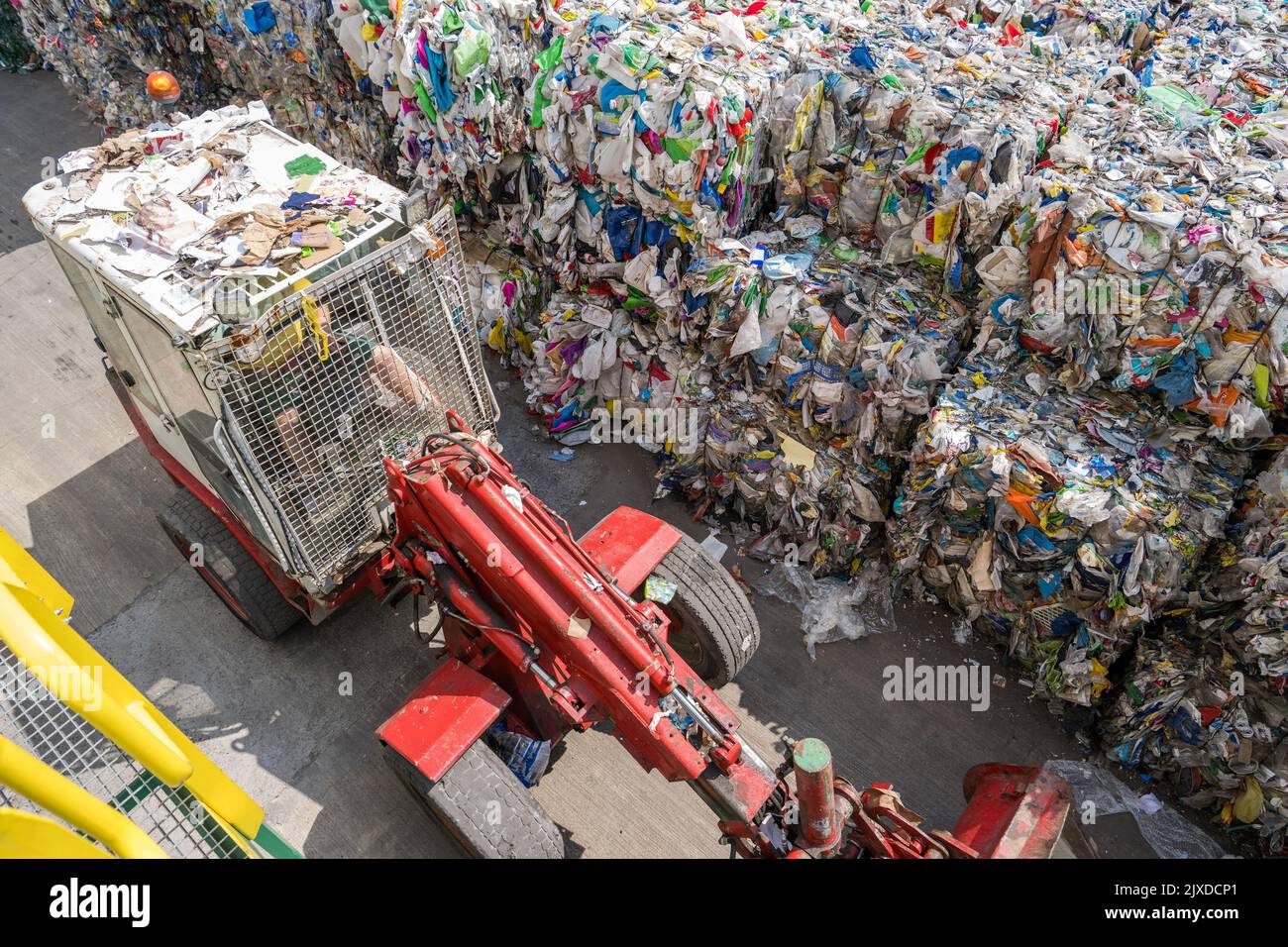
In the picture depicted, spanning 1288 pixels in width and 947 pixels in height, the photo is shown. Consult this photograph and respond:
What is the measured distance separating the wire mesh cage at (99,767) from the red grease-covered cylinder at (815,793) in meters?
2.03

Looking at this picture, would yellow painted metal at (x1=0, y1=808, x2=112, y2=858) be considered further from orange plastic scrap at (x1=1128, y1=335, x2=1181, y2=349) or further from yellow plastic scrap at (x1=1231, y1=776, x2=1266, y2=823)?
yellow plastic scrap at (x1=1231, y1=776, x2=1266, y2=823)

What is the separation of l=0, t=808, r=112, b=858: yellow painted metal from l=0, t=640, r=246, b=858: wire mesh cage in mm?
443

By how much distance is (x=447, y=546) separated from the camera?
13.8 feet

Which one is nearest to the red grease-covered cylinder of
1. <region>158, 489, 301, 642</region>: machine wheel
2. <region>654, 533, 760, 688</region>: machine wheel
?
<region>654, 533, 760, 688</region>: machine wheel

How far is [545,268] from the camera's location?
6742mm

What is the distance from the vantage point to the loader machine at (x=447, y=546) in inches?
149

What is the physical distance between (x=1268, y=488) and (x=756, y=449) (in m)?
2.87

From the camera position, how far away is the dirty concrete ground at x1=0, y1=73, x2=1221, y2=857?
190 inches

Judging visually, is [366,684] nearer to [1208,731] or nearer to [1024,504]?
[1024,504]

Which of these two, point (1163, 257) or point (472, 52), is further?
point (472, 52)

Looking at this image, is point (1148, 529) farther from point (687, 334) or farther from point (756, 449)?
point (687, 334)

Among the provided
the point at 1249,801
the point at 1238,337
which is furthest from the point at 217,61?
the point at 1249,801

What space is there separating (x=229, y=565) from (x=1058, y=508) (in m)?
4.76

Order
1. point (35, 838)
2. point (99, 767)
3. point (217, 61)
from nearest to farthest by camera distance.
A: point (35, 838) < point (99, 767) < point (217, 61)
